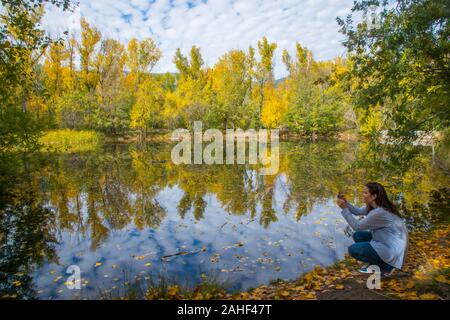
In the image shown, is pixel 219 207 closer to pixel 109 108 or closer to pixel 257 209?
pixel 257 209

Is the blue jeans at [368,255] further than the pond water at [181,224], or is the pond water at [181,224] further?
the pond water at [181,224]

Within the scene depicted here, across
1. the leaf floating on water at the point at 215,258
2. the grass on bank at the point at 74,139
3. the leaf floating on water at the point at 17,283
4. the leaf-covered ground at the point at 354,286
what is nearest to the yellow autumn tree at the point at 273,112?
the grass on bank at the point at 74,139

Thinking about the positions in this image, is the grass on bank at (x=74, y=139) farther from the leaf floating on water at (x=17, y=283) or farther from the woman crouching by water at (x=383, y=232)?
the woman crouching by water at (x=383, y=232)

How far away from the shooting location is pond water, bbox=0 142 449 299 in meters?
6.16

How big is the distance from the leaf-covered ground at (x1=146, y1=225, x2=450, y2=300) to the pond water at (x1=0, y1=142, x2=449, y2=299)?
0.49 meters

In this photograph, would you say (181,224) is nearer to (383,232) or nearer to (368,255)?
(368,255)

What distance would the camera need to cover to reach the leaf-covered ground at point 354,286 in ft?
14.3

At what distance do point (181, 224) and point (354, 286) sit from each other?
17.9 feet

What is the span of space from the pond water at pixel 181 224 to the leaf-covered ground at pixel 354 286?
49 cm

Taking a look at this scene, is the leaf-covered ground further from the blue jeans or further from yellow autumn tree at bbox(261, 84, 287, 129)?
yellow autumn tree at bbox(261, 84, 287, 129)

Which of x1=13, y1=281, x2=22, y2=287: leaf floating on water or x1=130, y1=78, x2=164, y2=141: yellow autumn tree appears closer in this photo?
x1=13, y1=281, x2=22, y2=287: leaf floating on water

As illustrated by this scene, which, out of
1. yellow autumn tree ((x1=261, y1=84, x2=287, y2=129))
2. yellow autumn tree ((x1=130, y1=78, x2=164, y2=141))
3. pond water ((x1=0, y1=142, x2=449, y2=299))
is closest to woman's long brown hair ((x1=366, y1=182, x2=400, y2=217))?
pond water ((x1=0, y1=142, x2=449, y2=299))

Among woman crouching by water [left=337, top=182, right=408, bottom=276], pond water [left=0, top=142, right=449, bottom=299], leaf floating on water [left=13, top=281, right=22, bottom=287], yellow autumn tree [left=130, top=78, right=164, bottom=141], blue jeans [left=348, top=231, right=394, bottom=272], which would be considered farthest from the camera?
yellow autumn tree [left=130, top=78, right=164, bottom=141]
